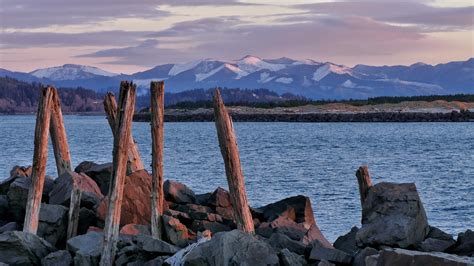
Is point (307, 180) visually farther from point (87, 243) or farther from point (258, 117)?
point (258, 117)

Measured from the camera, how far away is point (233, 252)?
15.1 metres

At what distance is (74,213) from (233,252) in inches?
197

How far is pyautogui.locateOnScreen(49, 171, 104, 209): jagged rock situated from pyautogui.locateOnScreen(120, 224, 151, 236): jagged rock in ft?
5.15

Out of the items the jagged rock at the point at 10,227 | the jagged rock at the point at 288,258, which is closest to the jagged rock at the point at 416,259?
the jagged rock at the point at 288,258

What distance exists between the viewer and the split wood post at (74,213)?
18719 millimetres

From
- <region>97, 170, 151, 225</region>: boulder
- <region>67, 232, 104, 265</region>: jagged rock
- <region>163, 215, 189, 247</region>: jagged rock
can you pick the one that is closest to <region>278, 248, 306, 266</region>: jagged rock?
<region>163, 215, 189, 247</region>: jagged rock

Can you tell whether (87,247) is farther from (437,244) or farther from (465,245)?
(465,245)

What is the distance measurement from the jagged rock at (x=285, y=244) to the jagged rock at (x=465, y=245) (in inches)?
110

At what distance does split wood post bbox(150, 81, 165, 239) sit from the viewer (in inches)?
722

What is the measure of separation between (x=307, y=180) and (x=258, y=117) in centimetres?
11148

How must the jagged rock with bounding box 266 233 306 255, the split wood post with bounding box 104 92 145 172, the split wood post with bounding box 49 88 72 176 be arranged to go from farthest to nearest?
the split wood post with bounding box 49 88 72 176 → the split wood post with bounding box 104 92 145 172 → the jagged rock with bounding box 266 233 306 255

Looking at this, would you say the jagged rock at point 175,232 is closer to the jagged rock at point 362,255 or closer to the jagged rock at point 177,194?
A: the jagged rock at point 177,194

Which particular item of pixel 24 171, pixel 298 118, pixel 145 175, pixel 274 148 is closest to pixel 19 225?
pixel 145 175

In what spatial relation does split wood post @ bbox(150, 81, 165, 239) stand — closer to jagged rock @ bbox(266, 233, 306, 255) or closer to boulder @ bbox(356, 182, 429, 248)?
jagged rock @ bbox(266, 233, 306, 255)
